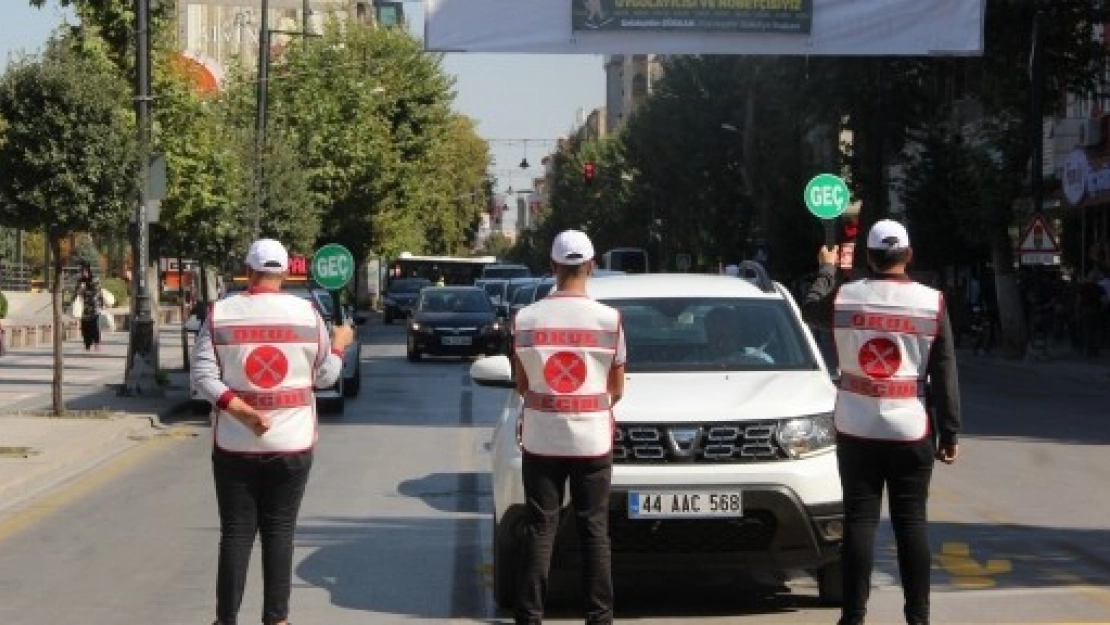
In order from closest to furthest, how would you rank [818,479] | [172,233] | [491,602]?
1. [818,479]
2. [491,602]
3. [172,233]

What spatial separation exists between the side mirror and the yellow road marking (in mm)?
4854

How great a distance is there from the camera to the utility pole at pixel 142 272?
88.8 feet

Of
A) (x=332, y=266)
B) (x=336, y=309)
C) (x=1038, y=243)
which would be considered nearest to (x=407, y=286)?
(x=1038, y=243)

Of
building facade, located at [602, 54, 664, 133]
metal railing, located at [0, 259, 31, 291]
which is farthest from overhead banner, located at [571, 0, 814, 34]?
building facade, located at [602, 54, 664, 133]

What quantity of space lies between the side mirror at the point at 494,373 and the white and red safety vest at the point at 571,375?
4.16 feet

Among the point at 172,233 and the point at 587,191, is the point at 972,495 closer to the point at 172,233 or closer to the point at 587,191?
the point at 172,233

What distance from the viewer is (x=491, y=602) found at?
10945 mm

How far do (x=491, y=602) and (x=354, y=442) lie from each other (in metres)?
11.4

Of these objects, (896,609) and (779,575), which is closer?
(896,609)

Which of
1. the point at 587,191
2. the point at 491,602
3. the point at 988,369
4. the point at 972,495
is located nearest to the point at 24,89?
the point at 972,495

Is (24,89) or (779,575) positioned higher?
(24,89)

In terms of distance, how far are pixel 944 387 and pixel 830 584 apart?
1805 millimetres

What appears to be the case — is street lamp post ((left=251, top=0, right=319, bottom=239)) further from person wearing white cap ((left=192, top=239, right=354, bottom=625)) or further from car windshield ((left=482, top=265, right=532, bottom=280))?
person wearing white cap ((left=192, top=239, right=354, bottom=625))

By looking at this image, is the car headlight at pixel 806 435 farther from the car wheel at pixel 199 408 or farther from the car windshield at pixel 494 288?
the car windshield at pixel 494 288
